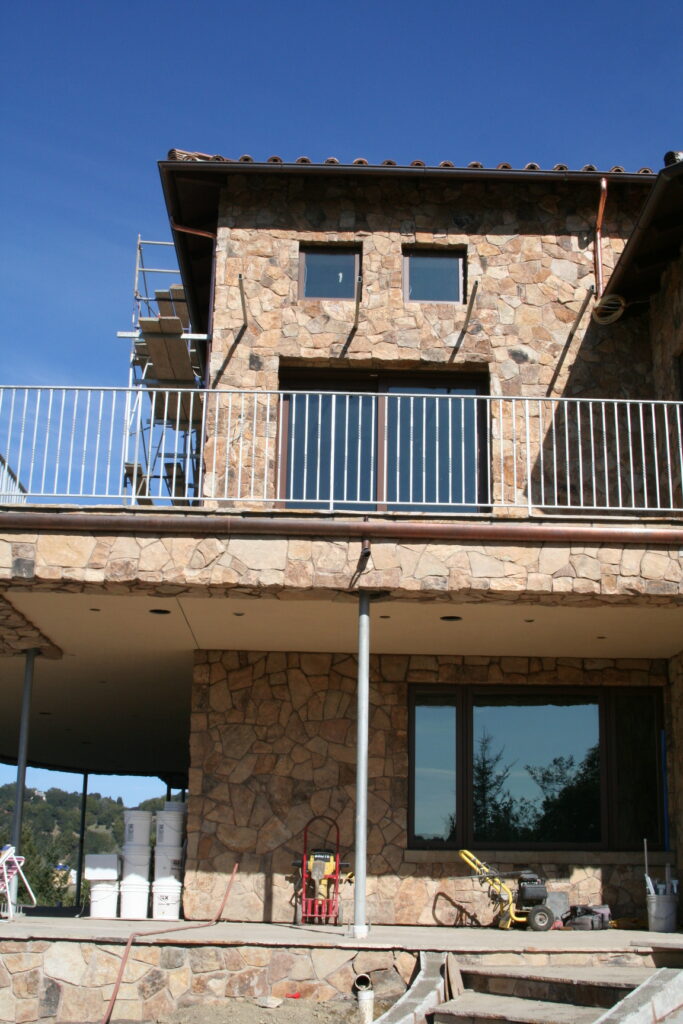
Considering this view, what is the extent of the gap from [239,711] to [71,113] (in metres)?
6.45

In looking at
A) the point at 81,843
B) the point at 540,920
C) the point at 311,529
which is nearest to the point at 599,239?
the point at 311,529

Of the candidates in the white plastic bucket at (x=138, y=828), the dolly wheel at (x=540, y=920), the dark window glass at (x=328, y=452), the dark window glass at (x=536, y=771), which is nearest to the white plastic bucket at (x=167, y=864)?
the white plastic bucket at (x=138, y=828)

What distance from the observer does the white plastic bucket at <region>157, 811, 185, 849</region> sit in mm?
10820

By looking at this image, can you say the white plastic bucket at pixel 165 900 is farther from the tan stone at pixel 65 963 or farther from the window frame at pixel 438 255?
the window frame at pixel 438 255

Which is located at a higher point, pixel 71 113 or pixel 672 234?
pixel 71 113

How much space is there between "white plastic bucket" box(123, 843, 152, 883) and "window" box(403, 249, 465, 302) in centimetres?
647

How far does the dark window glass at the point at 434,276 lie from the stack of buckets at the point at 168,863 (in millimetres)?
6074

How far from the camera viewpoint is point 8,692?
556 inches

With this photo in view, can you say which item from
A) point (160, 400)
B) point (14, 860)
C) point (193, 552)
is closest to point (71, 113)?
point (160, 400)

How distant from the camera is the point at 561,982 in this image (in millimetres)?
7324

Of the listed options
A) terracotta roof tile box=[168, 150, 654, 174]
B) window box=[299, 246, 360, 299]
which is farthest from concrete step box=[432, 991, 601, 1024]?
terracotta roof tile box=[168, 150, 654, 174]

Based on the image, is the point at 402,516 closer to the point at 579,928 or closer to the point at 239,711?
the point at 239,711

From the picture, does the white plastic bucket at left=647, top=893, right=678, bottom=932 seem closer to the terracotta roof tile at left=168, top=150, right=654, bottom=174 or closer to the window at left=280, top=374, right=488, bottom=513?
the window at left=280, top=374, right=488, bottom=513

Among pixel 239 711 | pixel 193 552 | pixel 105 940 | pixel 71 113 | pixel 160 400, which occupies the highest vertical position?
pixel 71 113
